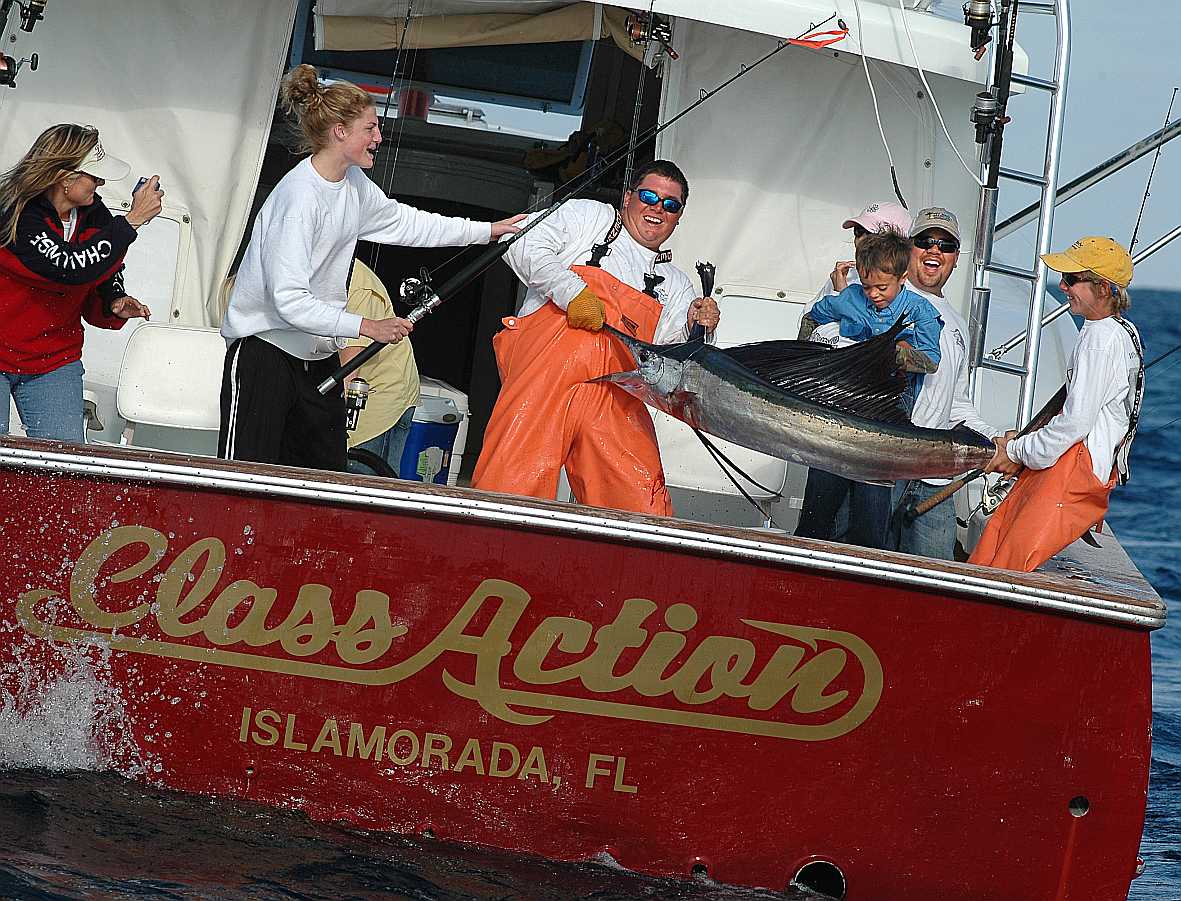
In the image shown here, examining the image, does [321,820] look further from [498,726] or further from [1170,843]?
[1170,843]

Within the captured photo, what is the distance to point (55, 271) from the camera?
4.07 m

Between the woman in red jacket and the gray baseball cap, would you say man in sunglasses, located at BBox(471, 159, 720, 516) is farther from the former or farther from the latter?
the woman in red jacket

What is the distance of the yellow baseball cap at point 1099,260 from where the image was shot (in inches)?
158

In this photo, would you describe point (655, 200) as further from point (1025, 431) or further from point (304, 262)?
point (1025, 431)

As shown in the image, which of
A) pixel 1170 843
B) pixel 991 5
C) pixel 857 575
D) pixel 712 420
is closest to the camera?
pixel 857 575

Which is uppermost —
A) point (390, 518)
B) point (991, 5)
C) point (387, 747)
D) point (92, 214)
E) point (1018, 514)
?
point (991, 5)

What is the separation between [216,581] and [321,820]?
695 millimetres

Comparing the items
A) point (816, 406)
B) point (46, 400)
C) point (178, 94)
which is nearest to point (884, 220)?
point (816, 406)

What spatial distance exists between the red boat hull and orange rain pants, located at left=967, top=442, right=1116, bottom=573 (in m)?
0.43

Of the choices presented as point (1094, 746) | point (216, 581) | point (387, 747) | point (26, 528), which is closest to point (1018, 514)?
point (1094, 746)

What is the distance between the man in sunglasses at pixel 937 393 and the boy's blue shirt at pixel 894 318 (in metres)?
0.09

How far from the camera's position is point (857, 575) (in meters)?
3.56

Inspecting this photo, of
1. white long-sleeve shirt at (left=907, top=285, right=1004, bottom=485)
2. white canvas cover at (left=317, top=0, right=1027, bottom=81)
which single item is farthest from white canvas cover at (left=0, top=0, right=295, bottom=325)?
white long-sleeve shirt at (left=907, top=285, right=1004, bottom=485)

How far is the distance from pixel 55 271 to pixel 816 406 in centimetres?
216
